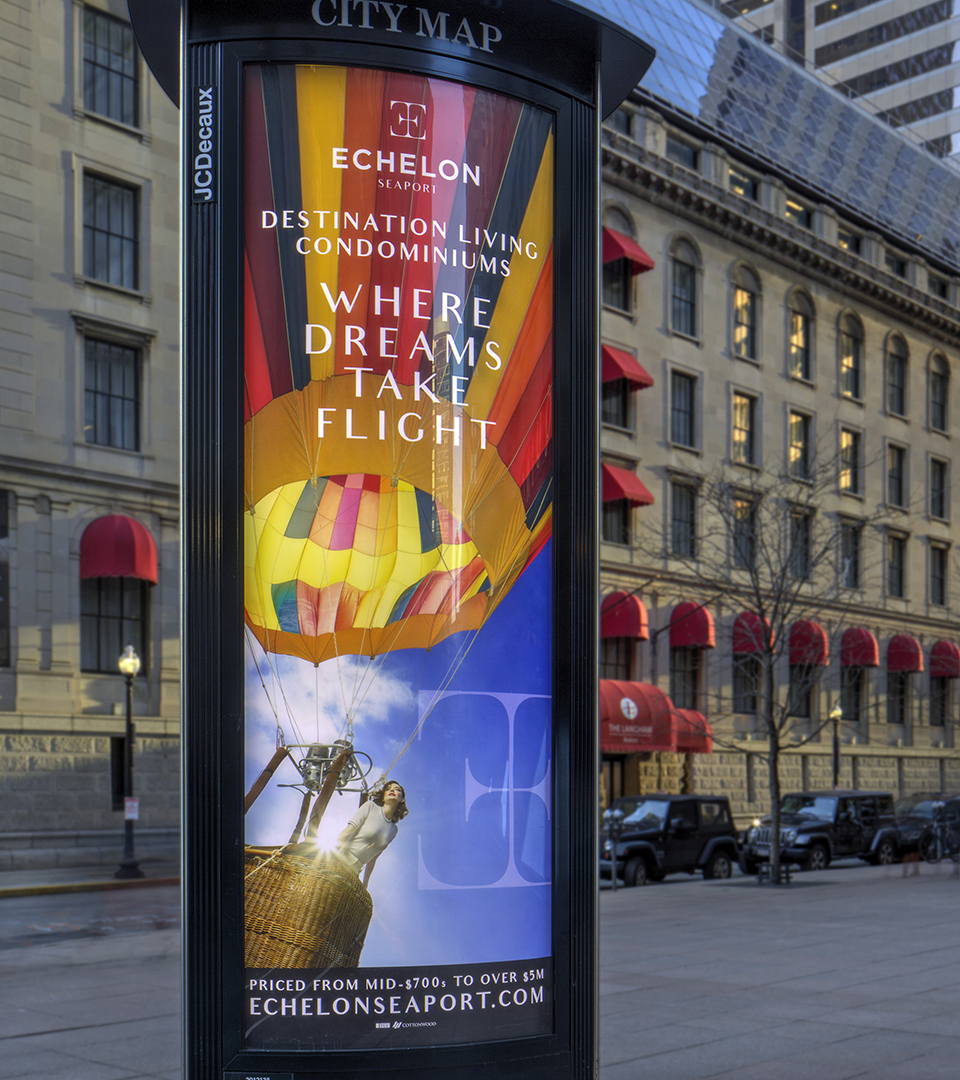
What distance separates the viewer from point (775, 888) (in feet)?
78.7

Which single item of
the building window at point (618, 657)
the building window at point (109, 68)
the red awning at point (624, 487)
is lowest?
the building window at point (618, 657)

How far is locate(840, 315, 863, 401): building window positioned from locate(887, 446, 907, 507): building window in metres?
3.30

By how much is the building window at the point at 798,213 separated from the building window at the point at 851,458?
7.92 meters

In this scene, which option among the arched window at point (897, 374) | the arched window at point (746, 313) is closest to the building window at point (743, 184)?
the arched window at point (746, 313)

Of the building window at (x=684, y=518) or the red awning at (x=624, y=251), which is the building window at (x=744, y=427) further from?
the red awning at (x=624, y=251)

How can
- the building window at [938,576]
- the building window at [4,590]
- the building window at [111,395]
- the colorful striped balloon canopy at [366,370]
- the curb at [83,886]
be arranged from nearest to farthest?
the colorful striped balloon canopy at [366,370] < the curb at [83,886] < the building window at [4,590] < the building window at [111,395] < the building window at [938,576]

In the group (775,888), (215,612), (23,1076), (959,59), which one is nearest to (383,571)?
(215,612)

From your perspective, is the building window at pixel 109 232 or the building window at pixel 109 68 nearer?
the building window at pixel 109 232

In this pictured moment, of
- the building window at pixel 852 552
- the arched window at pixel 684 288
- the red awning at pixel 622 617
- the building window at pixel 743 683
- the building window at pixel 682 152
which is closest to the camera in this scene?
the red awning at pixel 622 617

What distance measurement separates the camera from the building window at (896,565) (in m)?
52.0

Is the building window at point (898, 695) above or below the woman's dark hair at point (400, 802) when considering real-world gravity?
below

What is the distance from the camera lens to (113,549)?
2909 centimetres

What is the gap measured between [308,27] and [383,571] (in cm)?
208

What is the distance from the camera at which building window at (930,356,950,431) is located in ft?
184
